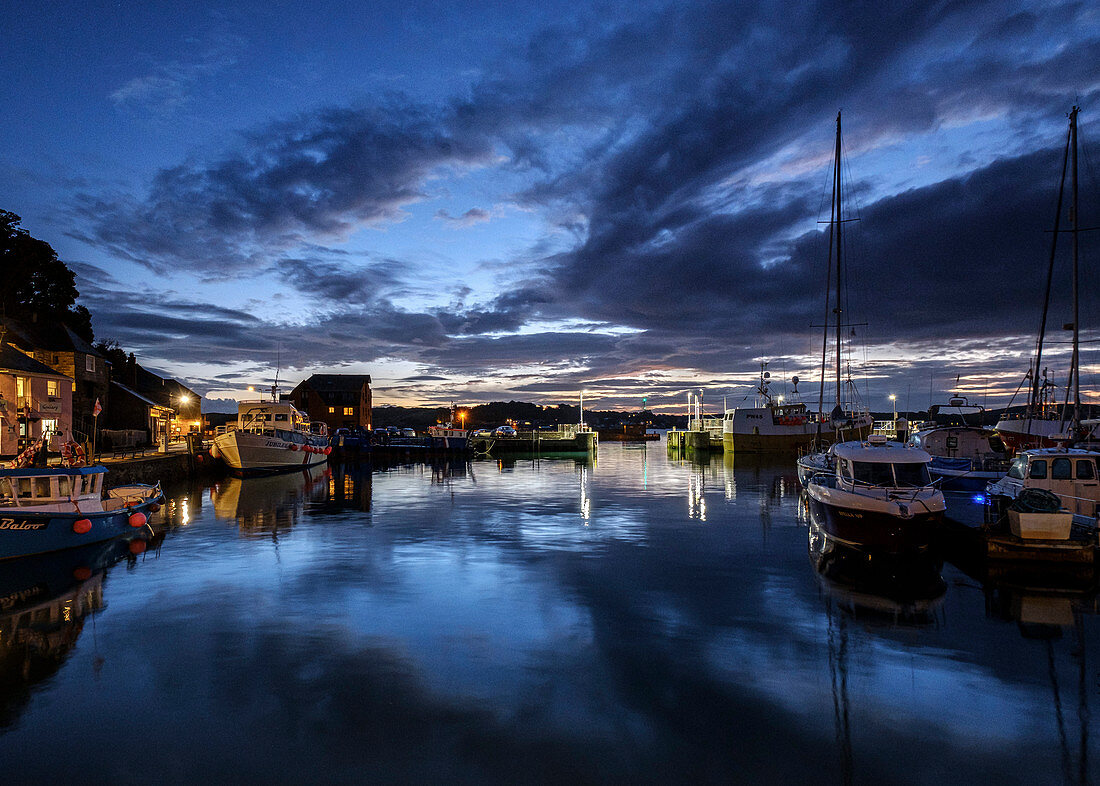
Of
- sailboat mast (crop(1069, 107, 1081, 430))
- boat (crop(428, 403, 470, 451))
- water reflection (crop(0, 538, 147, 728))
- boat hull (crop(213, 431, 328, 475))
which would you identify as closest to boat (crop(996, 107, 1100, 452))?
sailboat mast (crop(1069, 107, 1081, 430))

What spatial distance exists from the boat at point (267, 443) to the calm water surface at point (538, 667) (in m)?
28.5

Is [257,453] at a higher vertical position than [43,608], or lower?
higher

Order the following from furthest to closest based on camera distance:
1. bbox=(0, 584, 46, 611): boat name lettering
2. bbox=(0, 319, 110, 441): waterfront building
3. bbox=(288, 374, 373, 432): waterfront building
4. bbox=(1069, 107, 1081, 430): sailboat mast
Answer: bbox=(288, 374, 373, 432): waterfront building → bbox=(0, 319, 110, 441): waterfront building → bbox=(1069, 107, 1081, 430): sailboat mast → bbox=(0, 584, 46, 611): boat name lettering

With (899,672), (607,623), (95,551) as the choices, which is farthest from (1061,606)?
(95,551)

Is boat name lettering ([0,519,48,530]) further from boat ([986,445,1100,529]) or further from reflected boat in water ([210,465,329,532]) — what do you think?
boat ([986,445,1100,529])

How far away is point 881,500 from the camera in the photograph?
1723 cm

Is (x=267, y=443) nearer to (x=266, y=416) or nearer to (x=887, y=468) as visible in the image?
(x=266, y=416)

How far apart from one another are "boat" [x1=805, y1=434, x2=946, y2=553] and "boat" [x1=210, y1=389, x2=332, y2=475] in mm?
42774

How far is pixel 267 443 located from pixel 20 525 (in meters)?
32.2

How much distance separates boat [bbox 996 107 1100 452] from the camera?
89.2 ft

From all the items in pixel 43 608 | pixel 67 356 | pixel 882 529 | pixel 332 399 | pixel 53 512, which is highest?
pixel 332 399

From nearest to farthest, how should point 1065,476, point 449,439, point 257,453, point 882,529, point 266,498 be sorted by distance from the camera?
1. point 882,529
2. point 1065,476
3. point 266,498
4. point 257,453
5. point 449,439

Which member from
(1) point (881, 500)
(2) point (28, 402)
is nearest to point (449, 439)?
(2) point (28, 402)

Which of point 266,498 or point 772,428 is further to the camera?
point 772,428
